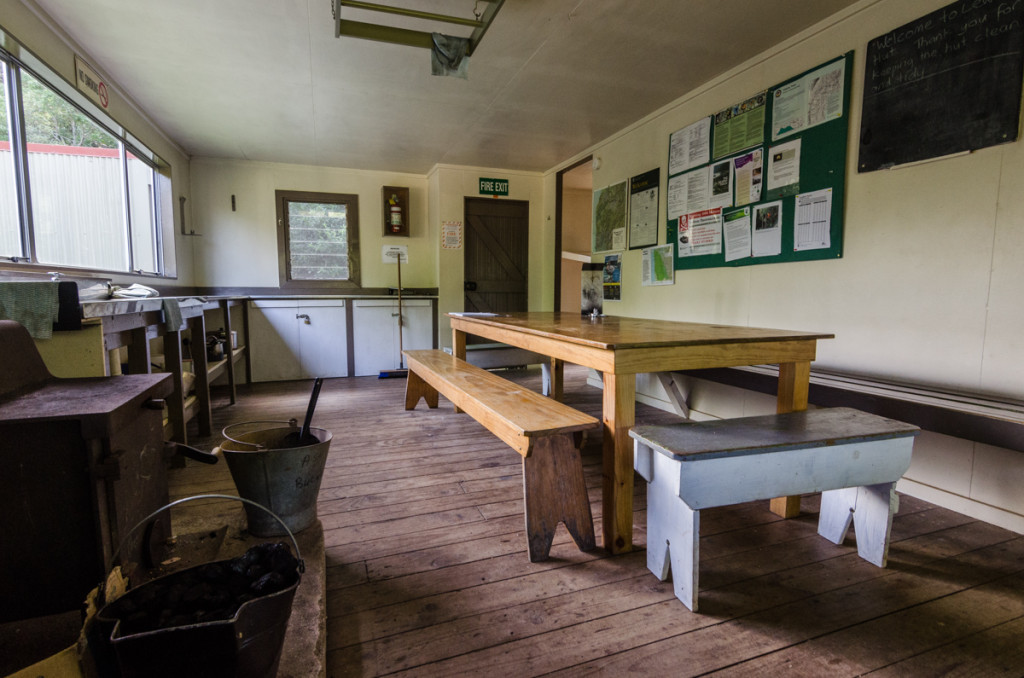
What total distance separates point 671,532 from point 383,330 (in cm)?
458

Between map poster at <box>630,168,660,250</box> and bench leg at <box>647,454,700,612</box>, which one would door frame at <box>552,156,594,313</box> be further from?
bench leg at <box>647,454,700,612</box>

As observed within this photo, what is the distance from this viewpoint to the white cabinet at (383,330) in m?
5.45

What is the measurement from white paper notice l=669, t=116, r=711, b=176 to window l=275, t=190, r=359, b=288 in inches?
144

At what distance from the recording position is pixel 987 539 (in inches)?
70.1

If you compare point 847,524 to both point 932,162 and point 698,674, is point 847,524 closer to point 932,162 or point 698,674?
point 698,674

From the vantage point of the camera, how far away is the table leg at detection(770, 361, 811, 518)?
1934 millimetres

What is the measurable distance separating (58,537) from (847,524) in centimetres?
230

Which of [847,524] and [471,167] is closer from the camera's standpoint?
[847,524]

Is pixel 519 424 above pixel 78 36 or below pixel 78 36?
below

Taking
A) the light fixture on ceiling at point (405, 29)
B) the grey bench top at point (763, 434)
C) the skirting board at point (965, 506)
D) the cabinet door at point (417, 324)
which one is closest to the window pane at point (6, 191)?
the light fixture on ceiling at point (405, 29)

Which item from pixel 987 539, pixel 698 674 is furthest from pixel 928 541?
pixel 698 674

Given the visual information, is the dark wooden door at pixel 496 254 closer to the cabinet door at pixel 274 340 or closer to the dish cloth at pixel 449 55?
the cabinet door at pixel 274 340

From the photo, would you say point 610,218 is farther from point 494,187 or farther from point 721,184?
point 494,187

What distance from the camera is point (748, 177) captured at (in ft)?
9.80
